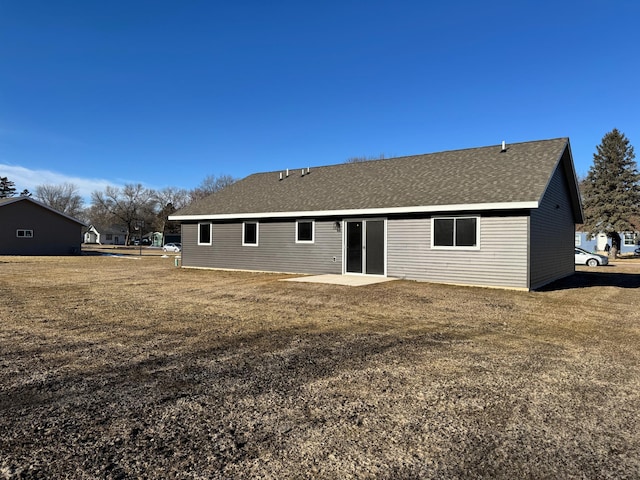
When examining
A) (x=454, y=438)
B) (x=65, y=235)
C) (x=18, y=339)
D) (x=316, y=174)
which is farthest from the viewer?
(x=65, y=235)

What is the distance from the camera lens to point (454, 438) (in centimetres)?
279

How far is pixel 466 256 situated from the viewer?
463 inches

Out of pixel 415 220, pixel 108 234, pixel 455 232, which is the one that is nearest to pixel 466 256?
pixel 455 232

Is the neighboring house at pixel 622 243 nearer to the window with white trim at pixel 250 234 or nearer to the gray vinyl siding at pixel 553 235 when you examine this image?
the gray vinyl siding at pixel 553 235

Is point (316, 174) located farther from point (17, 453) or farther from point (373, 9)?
point (17, 453)

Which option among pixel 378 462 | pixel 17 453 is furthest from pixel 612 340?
pixel 17 453

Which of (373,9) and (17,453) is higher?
(373,9)

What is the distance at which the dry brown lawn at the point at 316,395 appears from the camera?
2.48m

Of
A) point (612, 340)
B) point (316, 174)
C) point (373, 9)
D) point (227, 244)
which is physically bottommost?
point (612, 340)

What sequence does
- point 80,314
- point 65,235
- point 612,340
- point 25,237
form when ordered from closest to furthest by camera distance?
point 612,340 < point 80,314 < point 25,237 < point 65,235

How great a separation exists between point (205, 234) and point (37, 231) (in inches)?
835

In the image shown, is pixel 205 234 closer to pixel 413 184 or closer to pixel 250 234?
pixel 250 234

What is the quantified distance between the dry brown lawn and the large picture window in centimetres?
438

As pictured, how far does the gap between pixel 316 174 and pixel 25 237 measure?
25364 mm
